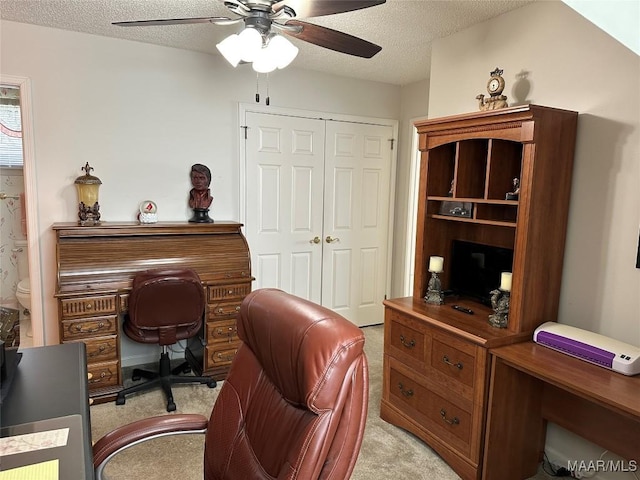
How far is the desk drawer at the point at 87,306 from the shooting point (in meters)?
2.62

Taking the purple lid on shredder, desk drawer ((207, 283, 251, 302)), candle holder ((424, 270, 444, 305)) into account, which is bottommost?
desk drawer ((207, 283, 251, 302))

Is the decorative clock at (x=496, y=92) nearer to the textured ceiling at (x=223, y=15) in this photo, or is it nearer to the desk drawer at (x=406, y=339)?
the textured ceiling at (x=223, y=15)

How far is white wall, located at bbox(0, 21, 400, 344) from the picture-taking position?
291 cm

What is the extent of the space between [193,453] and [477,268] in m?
1.93

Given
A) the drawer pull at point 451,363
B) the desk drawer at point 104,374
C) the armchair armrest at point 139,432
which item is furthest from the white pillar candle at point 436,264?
the desk drawer at point 104,374

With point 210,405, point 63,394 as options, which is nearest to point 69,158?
point 210,405

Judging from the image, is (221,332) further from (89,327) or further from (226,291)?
(89,327)

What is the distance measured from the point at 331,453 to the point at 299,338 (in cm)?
29

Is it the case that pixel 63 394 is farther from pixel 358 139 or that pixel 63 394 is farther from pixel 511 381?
pixel 358 139

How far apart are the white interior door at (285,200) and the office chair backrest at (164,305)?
41.0 inches

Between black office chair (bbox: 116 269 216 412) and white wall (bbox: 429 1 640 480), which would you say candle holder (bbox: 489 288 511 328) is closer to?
white wall (bbox: 429 1 640 480)

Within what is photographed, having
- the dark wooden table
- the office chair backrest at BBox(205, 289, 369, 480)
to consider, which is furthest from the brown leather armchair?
the dark wooden table

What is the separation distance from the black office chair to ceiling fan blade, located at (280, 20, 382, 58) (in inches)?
62.8

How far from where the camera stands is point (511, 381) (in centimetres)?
205
